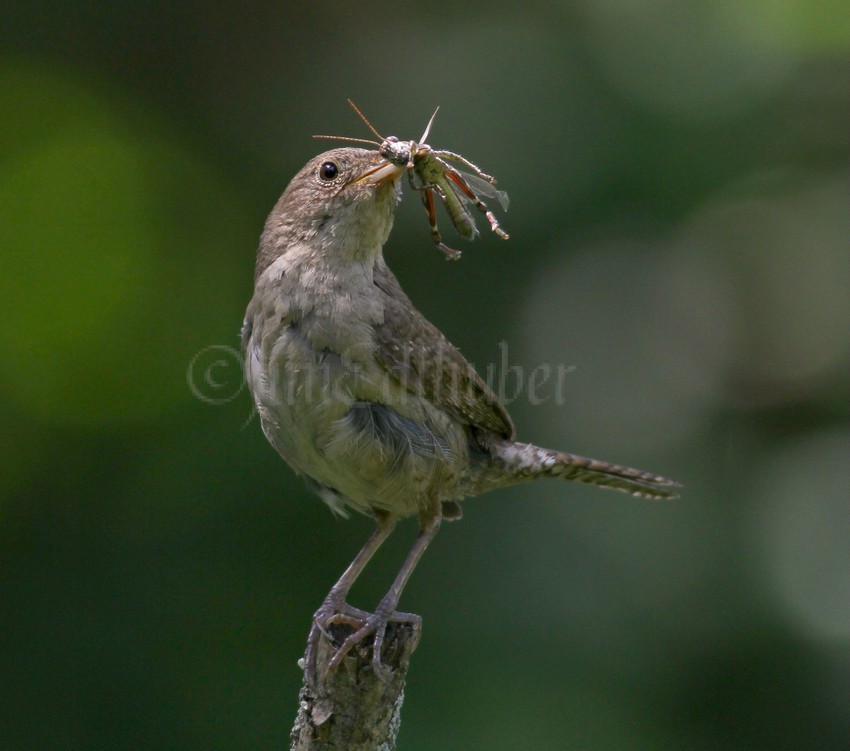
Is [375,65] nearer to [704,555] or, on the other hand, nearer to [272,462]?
[272,462]

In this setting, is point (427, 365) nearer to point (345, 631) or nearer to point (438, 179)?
point (438, 179)

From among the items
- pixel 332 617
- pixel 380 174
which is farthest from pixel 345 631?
pixel 380 174

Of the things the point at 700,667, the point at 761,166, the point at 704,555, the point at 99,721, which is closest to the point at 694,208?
the point at 761,166

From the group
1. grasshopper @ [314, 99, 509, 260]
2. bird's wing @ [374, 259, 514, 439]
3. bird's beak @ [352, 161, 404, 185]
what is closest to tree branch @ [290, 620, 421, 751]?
bird's wing @ [374, 259, 514, 439]

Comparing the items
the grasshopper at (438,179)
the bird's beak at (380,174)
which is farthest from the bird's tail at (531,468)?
the bird's beak at (380,174)

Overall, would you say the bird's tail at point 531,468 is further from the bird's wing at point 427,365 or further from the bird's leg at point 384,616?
the bird's leg at point 384,616

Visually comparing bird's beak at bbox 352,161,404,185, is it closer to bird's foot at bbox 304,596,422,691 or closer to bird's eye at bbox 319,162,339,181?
bird's eye at bbox 319,162,339,181

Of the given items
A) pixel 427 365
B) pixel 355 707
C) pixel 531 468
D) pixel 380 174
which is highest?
pixel 380 174
